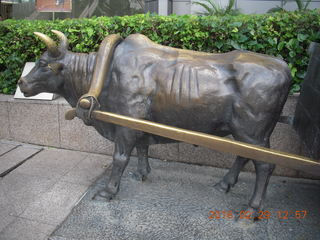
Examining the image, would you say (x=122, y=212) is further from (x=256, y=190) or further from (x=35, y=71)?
(x=35, y=71)

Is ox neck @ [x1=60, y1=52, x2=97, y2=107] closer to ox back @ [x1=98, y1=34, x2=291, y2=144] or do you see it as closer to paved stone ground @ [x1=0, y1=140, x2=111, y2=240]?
ox back @ [x1=98, y1=34, x2=291, y2=144]

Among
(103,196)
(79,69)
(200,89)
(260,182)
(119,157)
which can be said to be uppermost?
(79,69)

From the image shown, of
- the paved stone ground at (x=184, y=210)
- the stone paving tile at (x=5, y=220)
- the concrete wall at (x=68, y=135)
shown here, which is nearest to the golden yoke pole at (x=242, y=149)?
the paved stone ground at (x=184, y=210)

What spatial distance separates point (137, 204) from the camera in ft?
10.1

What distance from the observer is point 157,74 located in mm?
2789

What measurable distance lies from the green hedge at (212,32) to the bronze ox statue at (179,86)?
1.17 meters

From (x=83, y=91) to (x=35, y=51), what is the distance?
7.09 ft

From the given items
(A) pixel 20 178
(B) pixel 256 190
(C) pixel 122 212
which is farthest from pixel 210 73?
(A) pixel 20 178

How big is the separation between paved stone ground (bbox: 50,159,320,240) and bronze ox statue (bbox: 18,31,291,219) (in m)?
0.32

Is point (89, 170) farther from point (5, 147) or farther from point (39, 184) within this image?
point (5, 147)

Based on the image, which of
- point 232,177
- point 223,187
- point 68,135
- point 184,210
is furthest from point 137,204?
point 68,135

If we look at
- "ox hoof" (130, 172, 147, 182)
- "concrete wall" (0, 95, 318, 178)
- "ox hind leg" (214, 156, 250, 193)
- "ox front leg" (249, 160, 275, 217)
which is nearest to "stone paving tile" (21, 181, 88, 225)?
"ox hoof" (130, 172, 147, 182)
